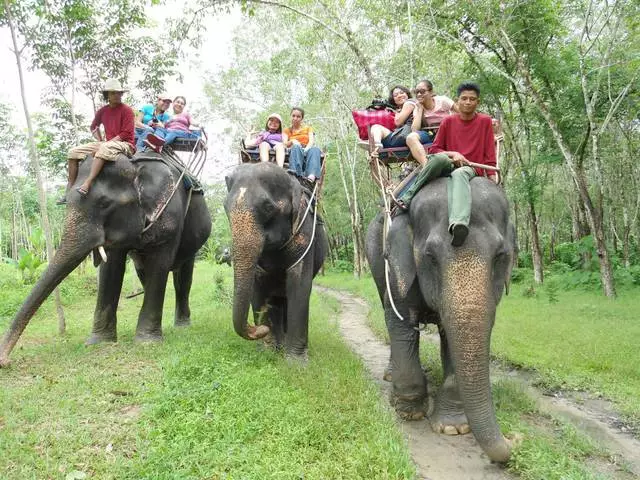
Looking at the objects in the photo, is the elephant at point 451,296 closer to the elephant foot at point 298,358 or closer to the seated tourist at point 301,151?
the elephant foot at point 298,358

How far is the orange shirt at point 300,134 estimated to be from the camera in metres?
6.58

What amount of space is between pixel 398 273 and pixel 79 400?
2743mm

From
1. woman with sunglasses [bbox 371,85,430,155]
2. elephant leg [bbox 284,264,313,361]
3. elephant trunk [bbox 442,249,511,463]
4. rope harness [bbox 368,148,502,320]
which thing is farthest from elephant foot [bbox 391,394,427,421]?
woman with sunglasses [bbox 371,85,430,155]

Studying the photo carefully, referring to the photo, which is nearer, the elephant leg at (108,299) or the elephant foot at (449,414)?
the elephant foot at (449,414)

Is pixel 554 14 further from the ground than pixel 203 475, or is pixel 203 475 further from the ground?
pixel 554 14

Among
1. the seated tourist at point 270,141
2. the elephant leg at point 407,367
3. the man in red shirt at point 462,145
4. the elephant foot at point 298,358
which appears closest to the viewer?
the man in red shirt at point 462,145

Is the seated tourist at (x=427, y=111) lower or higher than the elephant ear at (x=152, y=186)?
higher

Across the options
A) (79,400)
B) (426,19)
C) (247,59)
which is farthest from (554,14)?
(247,59)

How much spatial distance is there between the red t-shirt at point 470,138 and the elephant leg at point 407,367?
1466 millimetres

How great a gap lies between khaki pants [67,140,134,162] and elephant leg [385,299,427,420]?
3.34m

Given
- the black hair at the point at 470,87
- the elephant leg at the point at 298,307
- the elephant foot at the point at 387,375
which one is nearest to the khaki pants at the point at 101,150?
the elephant leg at the point at 298,307

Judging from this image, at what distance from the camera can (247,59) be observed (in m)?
23.5

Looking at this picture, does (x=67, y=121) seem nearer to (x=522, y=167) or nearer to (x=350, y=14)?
(x=350, y=14)

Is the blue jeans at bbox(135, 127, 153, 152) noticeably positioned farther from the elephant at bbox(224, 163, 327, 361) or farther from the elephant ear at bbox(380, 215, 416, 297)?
the elephant ear at bbox(380, 215, 416, 297)
